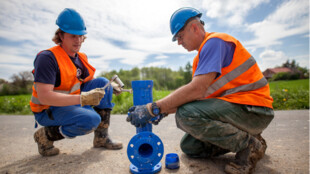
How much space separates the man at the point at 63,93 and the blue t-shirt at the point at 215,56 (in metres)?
1.16

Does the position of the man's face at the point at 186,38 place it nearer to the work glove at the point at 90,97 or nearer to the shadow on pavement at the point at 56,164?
the work glove at the point at 90,97

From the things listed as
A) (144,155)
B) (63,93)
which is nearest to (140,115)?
(144,155)

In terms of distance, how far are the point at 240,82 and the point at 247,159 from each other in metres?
0.72

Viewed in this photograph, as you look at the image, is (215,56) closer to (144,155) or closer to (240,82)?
(240,82)

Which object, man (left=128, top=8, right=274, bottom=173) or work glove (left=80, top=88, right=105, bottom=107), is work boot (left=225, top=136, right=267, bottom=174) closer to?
man (left=128, top=8, right=274, bottom=173)

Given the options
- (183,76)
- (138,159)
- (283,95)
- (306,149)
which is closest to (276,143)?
(306,149)

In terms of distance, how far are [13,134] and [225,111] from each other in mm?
3774

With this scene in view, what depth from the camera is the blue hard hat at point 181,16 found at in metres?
2.07

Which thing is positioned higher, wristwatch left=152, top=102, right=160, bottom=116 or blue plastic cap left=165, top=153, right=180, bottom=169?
wristwatch left=152, top=102, right=160, bottom=116

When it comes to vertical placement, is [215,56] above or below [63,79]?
above

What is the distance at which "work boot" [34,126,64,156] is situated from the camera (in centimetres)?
239

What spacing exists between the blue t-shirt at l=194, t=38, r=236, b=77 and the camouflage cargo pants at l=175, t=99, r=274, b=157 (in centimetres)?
32

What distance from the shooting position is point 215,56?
1748 mm

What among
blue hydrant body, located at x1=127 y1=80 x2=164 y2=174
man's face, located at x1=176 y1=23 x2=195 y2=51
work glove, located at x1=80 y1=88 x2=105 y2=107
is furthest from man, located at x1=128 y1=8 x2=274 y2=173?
work glove, located at x1=80 y1=88 x2=105 y2=107
